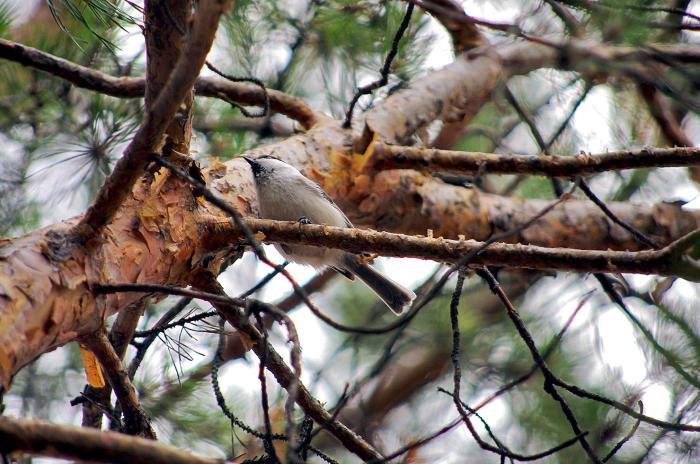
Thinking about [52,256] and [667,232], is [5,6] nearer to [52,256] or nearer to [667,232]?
[52,256]

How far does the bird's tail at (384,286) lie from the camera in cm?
345

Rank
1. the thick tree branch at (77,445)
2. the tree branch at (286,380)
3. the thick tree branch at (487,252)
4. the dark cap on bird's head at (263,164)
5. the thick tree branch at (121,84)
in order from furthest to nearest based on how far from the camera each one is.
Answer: the dark cap on bird's head at (263,164) → the thick tree branch at (121,84) → the tree branch at (286,380) → the thick tree branch at (487,252) → the thick tree branch at (77,445)

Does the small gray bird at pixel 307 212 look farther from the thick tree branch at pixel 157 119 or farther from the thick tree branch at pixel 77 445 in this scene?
the thick tree branch at pixel 77 445

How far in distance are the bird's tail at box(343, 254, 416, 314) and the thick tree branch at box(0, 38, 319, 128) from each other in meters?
0.78

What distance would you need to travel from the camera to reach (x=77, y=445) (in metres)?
1.05

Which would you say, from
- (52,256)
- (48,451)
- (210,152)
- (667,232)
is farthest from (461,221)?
(48,451)

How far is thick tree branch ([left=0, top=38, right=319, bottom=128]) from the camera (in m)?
2.09

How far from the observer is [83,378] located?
4023 millimetres

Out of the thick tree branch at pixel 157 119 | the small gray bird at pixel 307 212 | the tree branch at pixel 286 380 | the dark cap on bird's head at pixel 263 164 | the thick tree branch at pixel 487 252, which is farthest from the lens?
the small gray bird at pixel 307 212

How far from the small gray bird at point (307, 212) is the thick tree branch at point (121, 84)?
347 millimetres

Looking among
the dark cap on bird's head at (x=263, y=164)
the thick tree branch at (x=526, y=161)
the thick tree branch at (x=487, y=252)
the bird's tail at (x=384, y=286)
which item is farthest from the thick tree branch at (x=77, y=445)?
the bird's tail at (x=384, y=286)

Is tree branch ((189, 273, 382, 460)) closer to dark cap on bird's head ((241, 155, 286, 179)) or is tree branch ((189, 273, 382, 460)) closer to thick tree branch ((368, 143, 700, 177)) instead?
dark cap on bird's head ((241, 155, 286, 179))

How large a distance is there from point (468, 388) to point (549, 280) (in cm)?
110

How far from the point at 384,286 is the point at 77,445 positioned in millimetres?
2515
